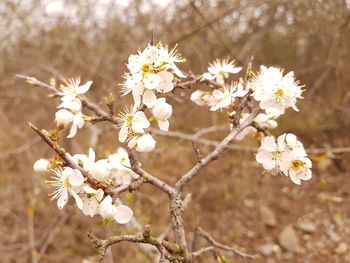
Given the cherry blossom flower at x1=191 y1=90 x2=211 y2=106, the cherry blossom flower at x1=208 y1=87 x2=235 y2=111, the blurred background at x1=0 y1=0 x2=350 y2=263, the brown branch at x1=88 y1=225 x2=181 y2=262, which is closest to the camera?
the brown branch at x1=88 y1=225 x2=181 y2=262

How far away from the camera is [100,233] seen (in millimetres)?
3693

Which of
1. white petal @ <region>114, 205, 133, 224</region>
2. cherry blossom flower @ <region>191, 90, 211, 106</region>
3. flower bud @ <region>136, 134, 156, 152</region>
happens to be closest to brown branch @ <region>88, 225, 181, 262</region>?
white petal @ <region>114, 205, 133, 224</region>

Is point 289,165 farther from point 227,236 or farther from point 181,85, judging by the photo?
point 227,236

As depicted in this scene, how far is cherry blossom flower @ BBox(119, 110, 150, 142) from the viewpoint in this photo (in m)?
1.36

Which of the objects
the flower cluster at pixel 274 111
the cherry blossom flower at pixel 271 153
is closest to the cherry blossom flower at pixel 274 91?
the flower cluster at pixel 274 111

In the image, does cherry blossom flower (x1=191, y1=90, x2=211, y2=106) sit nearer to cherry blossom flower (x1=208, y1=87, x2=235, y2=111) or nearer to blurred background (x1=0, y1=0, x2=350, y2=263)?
cherry blossom flower (x1=208, y1=87, x2=235, y2=111)

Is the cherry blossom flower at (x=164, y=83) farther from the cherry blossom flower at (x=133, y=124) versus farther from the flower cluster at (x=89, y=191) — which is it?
the flower cluster at (x=89, y=191)

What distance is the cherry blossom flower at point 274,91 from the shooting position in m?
1.50

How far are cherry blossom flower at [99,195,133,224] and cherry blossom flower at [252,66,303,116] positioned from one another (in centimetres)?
57

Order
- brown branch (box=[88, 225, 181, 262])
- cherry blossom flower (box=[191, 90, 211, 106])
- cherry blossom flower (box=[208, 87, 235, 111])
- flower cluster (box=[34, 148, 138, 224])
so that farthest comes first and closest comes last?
cherry blossom flower (box=[191, 90, 211, 106]) → cherry blossom flower (box=[208, 87, 235, 111]) → flower cluster (box=[34, 148, 138, 224]) → brown branch (box=[88, 225, 181, 262])

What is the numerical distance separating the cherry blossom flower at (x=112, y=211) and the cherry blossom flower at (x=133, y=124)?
0.64ft

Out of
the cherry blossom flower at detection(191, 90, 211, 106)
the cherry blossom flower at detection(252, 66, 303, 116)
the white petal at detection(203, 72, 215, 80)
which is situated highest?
the white petal at detection(203, 72, 215, 80)

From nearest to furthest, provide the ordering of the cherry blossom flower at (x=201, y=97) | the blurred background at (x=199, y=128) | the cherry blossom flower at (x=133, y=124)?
1. the cherry blossom flower at (x=133, y=124)
2. the cherry blossom flower at (x=201, y=97)
3. the blurred background at (x=199, y=128)

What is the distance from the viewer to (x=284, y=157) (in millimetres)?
1488
